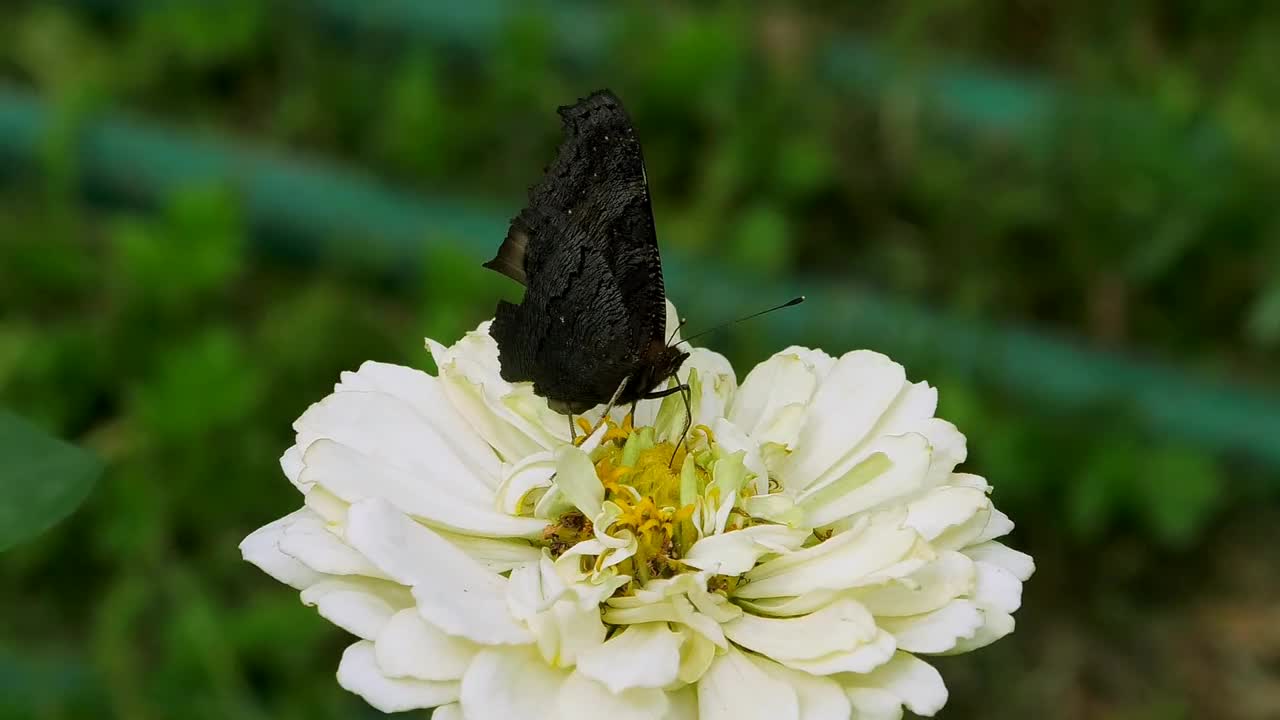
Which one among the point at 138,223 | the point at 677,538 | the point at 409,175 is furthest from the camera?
the point at 409,175

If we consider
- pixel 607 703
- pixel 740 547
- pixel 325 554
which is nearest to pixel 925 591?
pixel 740 547

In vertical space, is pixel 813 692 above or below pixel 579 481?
below

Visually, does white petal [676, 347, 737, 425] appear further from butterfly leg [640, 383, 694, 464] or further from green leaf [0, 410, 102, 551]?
green leaf [0, 410, 102, 551]

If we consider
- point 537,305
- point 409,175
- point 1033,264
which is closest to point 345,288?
point 409,175

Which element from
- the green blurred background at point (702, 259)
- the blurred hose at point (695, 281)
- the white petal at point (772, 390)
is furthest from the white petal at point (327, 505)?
the blurred hose at point (695, 281)

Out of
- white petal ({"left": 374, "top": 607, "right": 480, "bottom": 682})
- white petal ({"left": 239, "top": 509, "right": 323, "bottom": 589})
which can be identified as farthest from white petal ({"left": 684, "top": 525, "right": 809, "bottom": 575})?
white petal ({"left": 239, "top": 509, "right": 323, "bottom": 589})

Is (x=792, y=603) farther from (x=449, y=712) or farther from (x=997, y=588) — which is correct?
(x=449, y=712)

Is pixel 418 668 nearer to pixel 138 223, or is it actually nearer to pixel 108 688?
pixel 108 688
